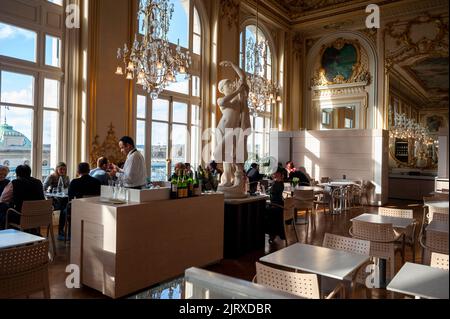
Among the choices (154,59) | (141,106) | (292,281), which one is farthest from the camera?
(141,106)

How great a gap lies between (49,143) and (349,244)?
622 cm

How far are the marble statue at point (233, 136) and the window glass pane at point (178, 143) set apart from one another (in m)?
4.39

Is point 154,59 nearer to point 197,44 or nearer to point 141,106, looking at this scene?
point 141,106

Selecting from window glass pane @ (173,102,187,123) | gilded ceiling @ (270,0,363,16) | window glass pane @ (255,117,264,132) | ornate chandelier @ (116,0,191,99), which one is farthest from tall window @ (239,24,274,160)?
ornate chandelier @ (116,0,191,99)

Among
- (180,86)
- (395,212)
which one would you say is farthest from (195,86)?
(395,212)

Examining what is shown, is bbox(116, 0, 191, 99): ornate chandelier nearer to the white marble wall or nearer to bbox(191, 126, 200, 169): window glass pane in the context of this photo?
bbox(191, 126, 200, 169): window glass pane

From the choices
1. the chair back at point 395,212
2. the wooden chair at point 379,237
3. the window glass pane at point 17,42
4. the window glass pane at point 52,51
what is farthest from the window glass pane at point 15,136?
the chair back at point 395,212

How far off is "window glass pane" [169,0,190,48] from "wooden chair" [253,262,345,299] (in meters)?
8.48

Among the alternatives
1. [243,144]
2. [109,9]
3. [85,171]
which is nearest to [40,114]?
[85,171]

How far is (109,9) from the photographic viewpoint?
7848 millimetres

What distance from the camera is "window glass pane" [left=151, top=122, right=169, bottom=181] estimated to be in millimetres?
9250

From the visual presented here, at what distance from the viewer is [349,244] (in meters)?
3.34

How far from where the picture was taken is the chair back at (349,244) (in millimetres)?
3236

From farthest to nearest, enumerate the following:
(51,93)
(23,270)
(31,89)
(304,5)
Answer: (304,5) < (51,93) < (31,89) < (23,270)
